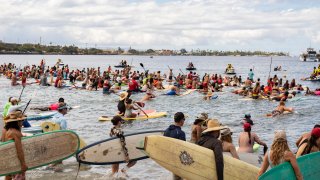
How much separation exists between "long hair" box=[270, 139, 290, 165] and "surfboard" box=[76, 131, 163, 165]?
4134 mm

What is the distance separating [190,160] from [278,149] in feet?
8.01

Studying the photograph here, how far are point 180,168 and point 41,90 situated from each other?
30881mm

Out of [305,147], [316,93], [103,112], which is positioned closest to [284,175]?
[305,147]

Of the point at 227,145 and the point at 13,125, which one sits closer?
the point at 13,125

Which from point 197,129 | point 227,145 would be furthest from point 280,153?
point 197,129

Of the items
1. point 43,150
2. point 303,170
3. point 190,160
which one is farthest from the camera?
point 43,150

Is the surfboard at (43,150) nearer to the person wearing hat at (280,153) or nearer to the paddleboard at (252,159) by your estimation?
the paddleboard at (252,159)

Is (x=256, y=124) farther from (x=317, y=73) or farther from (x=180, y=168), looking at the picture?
(x=317, y=73)

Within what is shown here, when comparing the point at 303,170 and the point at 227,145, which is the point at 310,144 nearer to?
the point at 303,170

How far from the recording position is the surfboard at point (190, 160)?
8.19 m

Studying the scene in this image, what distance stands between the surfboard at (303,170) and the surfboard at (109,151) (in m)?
3.81

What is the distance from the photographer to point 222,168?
8008 mm

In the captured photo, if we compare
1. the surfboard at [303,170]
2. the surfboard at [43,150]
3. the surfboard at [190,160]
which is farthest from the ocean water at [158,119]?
the surfboard at [303,170]

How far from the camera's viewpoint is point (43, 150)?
32.6 feet
